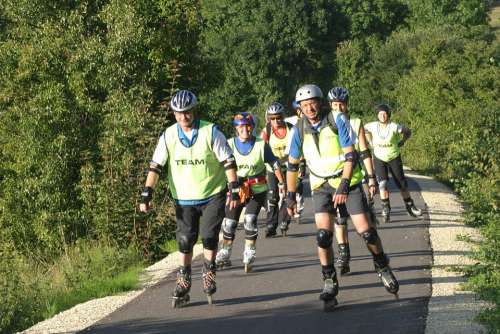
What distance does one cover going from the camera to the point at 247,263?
38.3ft

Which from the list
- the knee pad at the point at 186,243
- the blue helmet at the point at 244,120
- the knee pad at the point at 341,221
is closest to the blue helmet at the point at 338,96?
the blue helmet at the point at 244,120

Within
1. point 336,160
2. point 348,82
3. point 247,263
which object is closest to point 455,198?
point 247,263

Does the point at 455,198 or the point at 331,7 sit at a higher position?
the point at 331,7

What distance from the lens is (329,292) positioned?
29.9ft

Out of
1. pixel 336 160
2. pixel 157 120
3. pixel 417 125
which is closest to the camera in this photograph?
pixel 336 160

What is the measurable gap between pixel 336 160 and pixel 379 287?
61.6 inches

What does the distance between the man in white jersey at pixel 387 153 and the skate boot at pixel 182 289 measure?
7.25 m

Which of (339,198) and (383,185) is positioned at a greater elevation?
(339,198)

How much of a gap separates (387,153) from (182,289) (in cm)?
Result: 763

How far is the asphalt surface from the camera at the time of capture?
8.61 meters

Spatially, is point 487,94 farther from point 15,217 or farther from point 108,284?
point 108,284

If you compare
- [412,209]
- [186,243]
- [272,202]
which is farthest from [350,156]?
[412,209]

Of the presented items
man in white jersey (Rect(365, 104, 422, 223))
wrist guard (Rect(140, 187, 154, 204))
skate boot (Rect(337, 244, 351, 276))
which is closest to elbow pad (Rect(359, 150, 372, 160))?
skate boot (Rect(337, 244, 351, 276))

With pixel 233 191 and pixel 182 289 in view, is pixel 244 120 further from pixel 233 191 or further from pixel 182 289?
pixel 182 289
